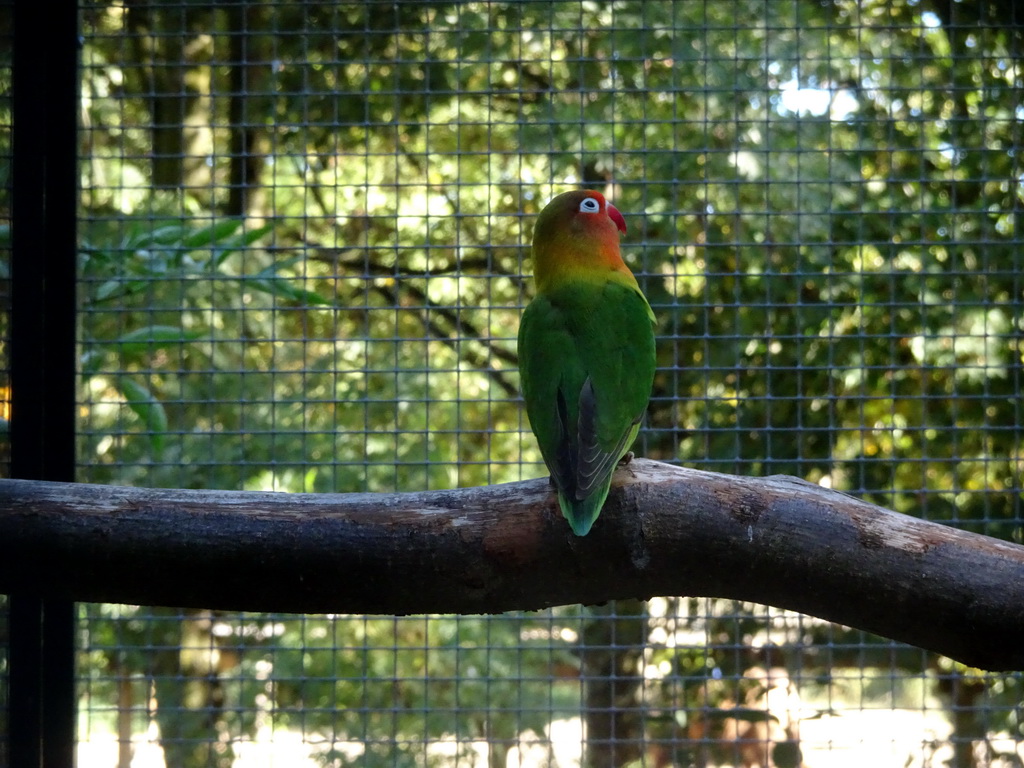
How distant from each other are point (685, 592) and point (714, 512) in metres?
0.15

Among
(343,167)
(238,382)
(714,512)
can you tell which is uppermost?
(343,167)

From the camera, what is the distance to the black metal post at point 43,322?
1.85m

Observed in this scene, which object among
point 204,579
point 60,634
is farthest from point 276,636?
point 204,579

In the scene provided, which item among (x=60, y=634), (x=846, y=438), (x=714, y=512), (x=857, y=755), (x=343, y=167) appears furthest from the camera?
(x=343, y=167)

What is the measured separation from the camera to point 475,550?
154cm

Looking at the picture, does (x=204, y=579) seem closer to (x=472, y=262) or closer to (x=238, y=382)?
(x=238, y=382)

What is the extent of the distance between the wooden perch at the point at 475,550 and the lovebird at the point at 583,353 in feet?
0.24

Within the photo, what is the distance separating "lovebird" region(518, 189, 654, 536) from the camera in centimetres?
163

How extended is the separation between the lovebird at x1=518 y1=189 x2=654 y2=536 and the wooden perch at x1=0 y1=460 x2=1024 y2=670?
0.07 m

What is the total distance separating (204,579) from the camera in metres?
1.54

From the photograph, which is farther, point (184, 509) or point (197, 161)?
point (197, 161)

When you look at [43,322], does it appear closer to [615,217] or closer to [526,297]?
[615,217]

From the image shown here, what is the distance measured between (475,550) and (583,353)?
1.85 feet

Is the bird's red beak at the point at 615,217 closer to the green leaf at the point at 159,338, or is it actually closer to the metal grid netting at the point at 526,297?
the metal grid netting at the point at 526,297
